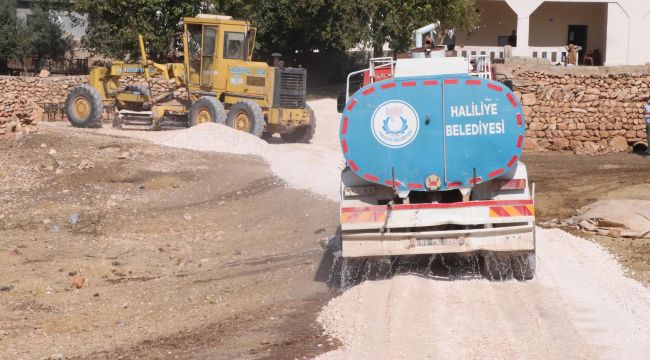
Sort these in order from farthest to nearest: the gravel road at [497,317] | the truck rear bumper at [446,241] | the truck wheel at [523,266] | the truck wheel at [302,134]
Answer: the truck wheel at [302,134] → the truck wheel at [523,266] → the truck rear bumper at [446,241] → the gravel road at [497,317]

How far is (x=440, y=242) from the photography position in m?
11.3

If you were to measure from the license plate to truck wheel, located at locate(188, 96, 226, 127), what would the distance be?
15957mm

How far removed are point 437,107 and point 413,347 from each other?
119 inches

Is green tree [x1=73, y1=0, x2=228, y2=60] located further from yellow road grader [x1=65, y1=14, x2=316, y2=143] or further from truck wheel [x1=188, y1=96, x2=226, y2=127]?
truck wheel [x1=188, y1=96, x2=226, y2=127]

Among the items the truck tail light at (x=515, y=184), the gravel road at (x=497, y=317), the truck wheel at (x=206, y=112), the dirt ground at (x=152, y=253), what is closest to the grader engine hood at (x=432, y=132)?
the truck tail light at (x=515, y=184)

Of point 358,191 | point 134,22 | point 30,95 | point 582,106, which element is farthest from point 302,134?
point 358,191

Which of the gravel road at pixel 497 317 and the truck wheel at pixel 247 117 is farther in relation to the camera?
the truck wheel at pixel 247 117

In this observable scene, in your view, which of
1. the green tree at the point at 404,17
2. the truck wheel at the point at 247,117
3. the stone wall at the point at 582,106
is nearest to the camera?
the truck wheel at the point at 247,117

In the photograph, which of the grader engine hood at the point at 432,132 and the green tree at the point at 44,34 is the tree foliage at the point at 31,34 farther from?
the grader engine hood at the point at 432,132

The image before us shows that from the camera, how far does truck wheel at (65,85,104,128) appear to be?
28812mm

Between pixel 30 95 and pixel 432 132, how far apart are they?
27.4 metres

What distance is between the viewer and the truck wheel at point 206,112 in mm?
26797

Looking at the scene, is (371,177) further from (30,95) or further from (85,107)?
(30,95)

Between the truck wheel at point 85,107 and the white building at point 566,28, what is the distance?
1370 centimetres
